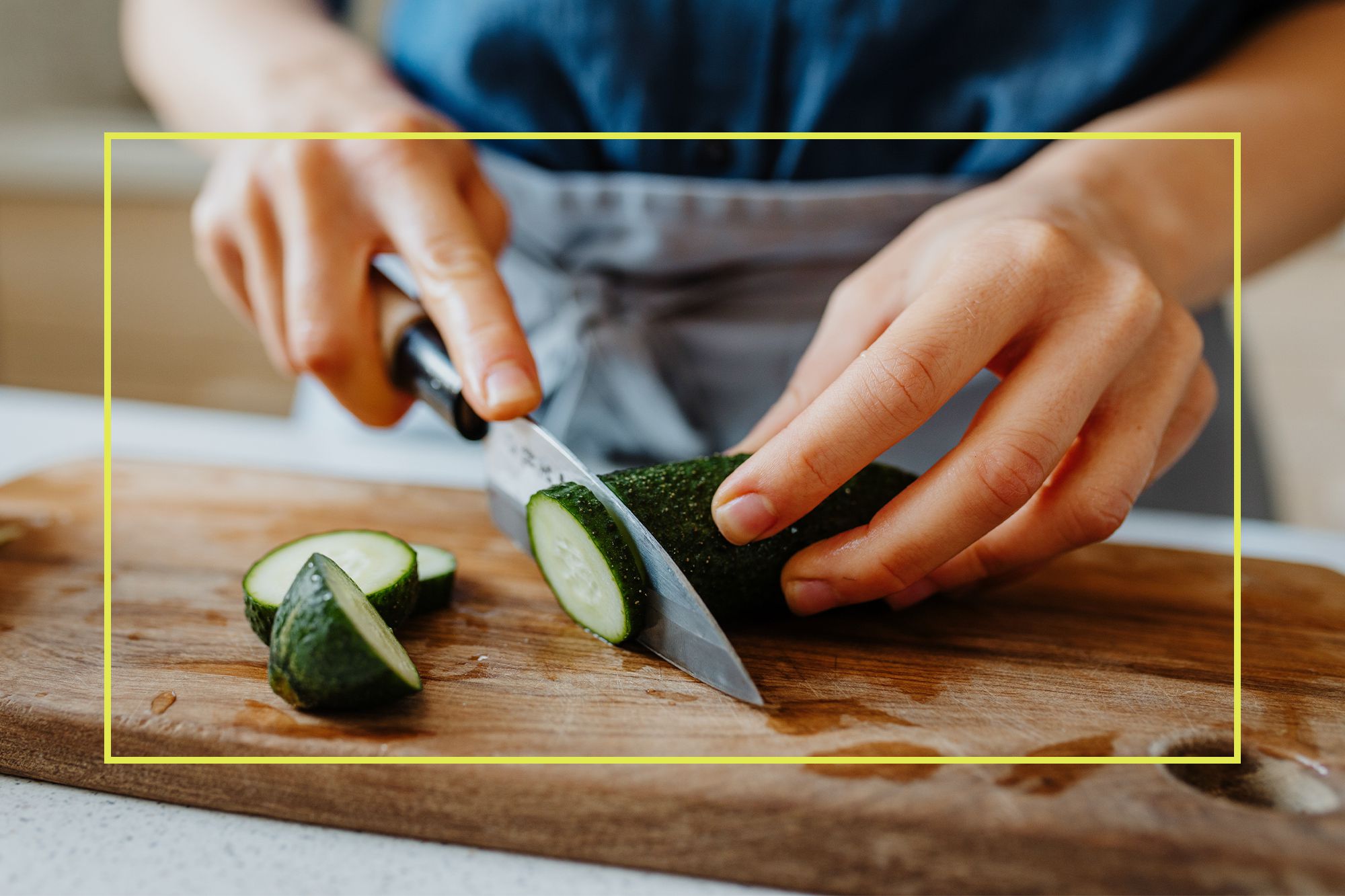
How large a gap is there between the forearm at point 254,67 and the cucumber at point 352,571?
71 cm

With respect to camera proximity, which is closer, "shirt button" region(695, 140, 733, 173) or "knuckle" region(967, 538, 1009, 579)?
"knuckle" region(967, 538, 1009, 579)

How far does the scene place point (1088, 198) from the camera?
4.26ft

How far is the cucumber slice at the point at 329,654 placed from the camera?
885 mm

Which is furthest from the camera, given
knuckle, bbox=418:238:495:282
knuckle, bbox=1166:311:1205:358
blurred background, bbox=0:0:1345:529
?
blurred background, bbox=0:0:1345:529

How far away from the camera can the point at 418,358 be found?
4.34 feet

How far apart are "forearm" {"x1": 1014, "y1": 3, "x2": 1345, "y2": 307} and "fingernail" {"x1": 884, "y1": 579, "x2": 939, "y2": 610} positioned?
550 millimetres

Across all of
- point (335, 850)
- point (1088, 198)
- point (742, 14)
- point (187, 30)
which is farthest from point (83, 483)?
point (1088, 198)

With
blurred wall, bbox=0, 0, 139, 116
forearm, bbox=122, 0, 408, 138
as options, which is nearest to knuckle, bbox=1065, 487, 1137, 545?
forearm, bbox=122, 0, 408, 138

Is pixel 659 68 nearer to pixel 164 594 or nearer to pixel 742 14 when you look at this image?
pixel 742 14

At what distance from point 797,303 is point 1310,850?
3.89 feet

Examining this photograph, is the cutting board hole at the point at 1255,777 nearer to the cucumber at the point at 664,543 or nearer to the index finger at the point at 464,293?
the cucumber at the point at 664,543

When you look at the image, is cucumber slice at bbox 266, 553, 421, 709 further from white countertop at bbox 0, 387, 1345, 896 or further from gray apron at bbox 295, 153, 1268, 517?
gray apron at bbox 295, 153, 1268, 517

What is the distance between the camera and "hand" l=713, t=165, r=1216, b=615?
992 millimetres

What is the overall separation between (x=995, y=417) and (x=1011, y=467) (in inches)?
2.5
